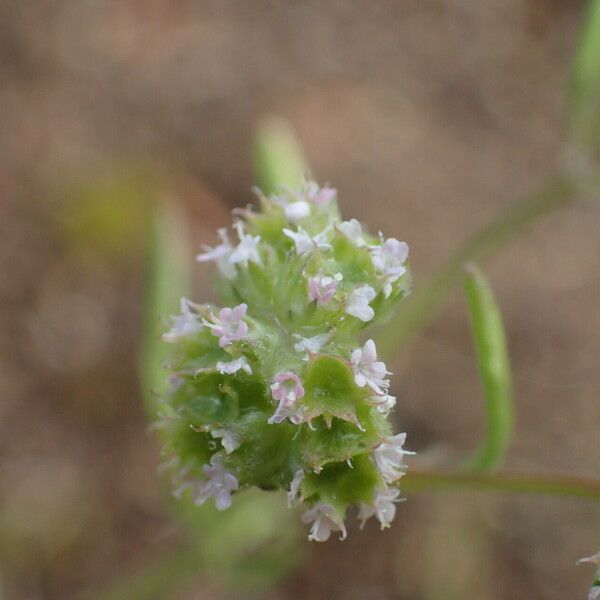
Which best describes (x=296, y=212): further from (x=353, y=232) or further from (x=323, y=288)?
(x=323, y=288)

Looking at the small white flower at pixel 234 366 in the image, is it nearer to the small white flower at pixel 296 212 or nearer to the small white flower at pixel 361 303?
the small white flower at pixel 361 303

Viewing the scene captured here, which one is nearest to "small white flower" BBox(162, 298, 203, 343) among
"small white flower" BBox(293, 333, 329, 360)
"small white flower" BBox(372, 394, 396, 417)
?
"small white flower" BBox(293, 333, 329, 360)

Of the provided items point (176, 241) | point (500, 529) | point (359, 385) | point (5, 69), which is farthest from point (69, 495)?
point (359, 385)

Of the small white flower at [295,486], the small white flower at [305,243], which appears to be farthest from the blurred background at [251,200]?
the small white flower at [305,243]

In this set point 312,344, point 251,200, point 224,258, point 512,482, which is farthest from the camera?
point 251,200

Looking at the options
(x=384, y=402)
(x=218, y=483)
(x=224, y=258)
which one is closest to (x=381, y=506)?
(x=384, y=402)

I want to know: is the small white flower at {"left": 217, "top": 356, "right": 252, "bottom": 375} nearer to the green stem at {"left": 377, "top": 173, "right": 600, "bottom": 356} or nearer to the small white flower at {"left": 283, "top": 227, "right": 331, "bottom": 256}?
the small white flower at {"left": 283, "top": 227, "right": 331, "bottom": 256}
